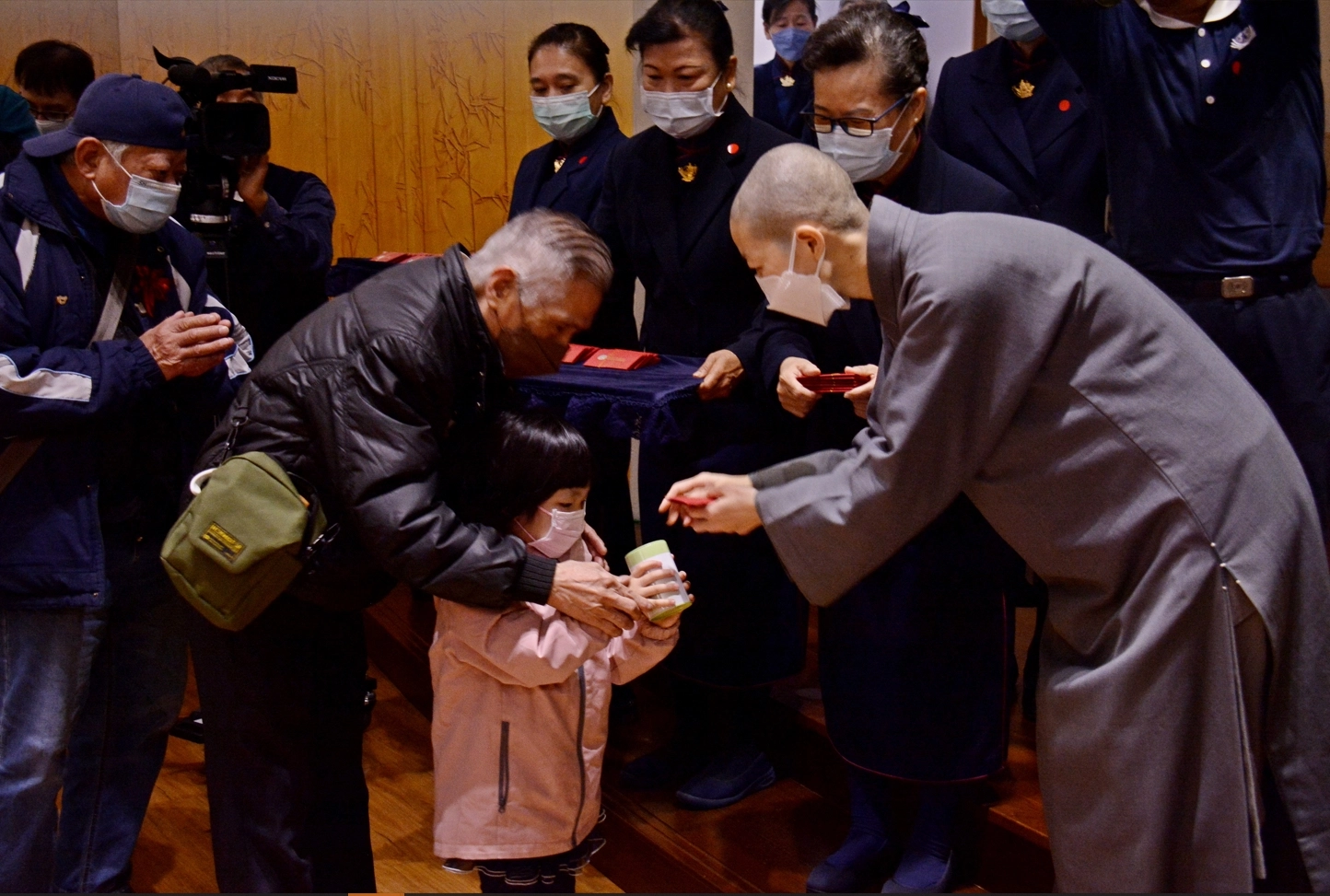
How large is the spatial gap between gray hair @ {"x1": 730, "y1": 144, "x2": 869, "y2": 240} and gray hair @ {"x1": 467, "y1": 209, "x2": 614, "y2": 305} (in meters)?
0.30

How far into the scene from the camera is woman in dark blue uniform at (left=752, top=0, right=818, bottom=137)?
463 centimetres

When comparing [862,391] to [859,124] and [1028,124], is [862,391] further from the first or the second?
[1028,124]

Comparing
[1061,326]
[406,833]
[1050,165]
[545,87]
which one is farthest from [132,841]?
[1050,165]

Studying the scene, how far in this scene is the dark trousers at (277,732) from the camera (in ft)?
7.70

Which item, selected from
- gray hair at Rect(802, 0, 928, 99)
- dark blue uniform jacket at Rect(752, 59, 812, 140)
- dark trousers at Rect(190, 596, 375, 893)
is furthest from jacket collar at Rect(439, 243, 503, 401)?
dark blue uniform jacket at Rect(752, 59, 812, 140)

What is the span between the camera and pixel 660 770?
3.28m

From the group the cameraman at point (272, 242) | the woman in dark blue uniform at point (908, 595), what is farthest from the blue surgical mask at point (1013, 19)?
the cameraman at point (272, 242)

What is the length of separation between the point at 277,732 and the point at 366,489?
56 centimetres

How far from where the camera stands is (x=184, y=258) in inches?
116

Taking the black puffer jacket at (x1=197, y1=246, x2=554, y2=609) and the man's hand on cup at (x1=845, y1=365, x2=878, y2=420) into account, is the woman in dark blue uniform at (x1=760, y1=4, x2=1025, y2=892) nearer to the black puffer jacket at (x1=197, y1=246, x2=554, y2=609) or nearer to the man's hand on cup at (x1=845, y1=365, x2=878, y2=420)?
the man's hand on cup at (x1=845, y1=365, x2=878, y2=420)

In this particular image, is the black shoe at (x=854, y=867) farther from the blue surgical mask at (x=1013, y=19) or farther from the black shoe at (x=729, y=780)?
the blue surgical mask at (x=1013, y=19)

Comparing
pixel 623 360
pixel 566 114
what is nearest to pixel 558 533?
pixel 623 360

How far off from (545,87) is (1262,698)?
2.48 metres

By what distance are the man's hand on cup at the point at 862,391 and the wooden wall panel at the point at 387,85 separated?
9.39 feet
